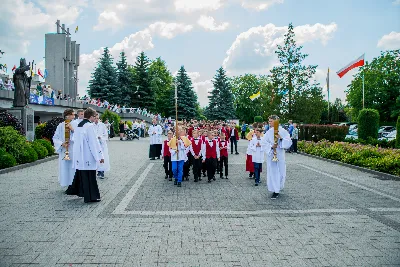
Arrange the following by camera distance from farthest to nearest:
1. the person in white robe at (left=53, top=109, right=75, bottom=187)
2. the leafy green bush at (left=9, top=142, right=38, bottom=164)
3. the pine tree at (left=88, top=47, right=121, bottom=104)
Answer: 1. the pine tree at (left=88, top=47, right=121, bottom=104)
2. the leafy green bush at (left=9, top=142, right=38, bottom=164)
3. the person in white robe at (left=53, top=109, right=75, bottom=187)

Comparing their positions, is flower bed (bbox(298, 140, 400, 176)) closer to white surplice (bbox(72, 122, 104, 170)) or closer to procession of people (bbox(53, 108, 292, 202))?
procession of people (bbox(53, 108, 292, 202))

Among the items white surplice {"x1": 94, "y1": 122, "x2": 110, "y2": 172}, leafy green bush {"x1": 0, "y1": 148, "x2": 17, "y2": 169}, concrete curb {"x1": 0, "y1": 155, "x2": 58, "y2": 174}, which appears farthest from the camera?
leafy green bush {"x1": 0, "y1": 148, "x2": 17, "y2": 169}

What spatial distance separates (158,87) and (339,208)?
73006 millimetres

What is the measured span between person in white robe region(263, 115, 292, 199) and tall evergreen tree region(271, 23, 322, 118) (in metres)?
27.1

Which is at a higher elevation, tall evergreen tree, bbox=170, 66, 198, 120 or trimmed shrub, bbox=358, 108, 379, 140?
tall evergreen tree, bbox=170, 66, 198, 120

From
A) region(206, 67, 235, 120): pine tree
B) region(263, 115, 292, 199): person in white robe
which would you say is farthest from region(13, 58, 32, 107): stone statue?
region(206, 67, 235, 120): pine tree

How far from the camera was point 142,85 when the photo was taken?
229ft

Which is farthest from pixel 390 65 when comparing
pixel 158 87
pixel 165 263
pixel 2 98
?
pixel 165 263

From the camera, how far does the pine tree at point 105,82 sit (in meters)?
62.3

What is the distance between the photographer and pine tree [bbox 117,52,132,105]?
226 feet

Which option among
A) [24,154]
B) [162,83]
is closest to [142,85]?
[162,83]

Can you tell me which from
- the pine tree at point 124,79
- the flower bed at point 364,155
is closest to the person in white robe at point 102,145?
the flower bed at point 364,155

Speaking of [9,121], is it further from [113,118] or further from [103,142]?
[113,118]

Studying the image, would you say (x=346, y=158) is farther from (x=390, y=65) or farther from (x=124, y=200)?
(x=390, y=65)
